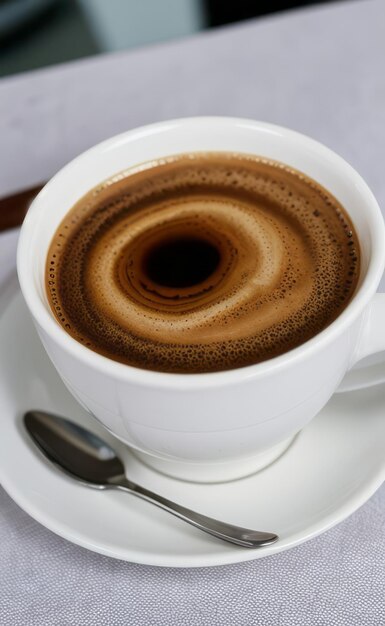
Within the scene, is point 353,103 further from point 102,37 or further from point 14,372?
point 102,37

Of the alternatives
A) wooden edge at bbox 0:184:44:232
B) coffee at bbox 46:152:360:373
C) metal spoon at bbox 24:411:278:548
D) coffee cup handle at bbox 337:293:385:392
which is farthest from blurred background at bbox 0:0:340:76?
coffee cup handle at bbox 337:293:385:392

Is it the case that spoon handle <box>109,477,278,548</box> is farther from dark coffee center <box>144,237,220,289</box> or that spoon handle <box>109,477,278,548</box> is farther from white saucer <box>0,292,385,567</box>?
dark coffee center <box>144,237,220,289</box>

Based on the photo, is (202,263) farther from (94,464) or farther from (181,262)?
(94,464)

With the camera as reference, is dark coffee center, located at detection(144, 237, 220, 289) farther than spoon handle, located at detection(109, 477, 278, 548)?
Yes

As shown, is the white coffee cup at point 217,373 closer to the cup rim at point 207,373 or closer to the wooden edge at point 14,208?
the cup rim at point 207,373

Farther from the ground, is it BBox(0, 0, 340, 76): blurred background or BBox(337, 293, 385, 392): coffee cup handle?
BBox(0, 0, 340, 76): blurred background

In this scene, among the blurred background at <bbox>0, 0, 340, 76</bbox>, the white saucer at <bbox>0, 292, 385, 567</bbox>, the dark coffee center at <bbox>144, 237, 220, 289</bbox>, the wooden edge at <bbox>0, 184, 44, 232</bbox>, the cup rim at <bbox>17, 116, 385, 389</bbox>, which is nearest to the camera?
the cup rim at <bbox>17, 116, 385, 389</bbox>

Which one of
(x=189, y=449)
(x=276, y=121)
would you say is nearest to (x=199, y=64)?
(x=276, y=121)
